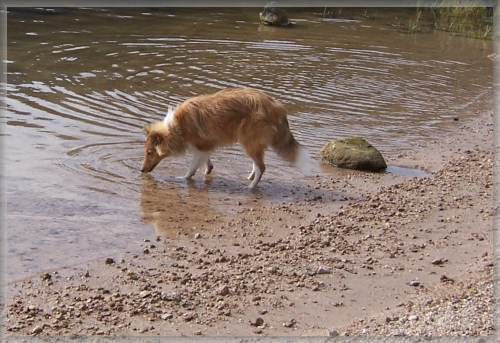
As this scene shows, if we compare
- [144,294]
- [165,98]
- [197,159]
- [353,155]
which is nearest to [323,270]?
[144,294]

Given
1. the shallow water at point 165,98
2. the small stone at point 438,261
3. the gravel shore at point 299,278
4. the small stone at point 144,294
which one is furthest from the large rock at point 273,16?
the small stone at point 144,294

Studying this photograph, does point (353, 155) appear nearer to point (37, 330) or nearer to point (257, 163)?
point (257, 163)

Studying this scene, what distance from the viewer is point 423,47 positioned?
1931 centimetres

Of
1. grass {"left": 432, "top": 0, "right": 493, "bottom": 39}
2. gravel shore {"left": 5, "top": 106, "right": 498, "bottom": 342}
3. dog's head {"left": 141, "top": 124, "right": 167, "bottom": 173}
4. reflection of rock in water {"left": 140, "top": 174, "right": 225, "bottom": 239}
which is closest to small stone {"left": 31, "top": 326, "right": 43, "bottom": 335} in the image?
gravel shore {"left": 5, "top": 106, "right": 498, "bottom": 342}

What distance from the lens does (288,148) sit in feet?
28.2

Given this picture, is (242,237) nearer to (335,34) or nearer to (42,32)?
(42,32)

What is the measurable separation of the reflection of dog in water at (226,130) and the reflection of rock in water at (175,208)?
378mm

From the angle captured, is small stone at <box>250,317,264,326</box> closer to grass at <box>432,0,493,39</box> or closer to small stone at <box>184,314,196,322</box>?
→ small stone at <box>184,314,196,322</box>

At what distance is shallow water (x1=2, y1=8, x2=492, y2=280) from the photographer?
7.30 m

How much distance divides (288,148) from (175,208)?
1646mm

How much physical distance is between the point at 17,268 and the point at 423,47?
1541cm

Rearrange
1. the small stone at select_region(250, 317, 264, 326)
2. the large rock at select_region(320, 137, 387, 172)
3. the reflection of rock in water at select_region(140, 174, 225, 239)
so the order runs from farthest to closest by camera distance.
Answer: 1. the large rock at select_region(320, 137, 387, 172)
2. the reflection of rock in water at select_region(140, 174, 225, 239)
3. the small stone at select_region(250, 317, 264, 326)

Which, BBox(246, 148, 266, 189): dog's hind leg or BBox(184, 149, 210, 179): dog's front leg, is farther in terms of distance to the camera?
BBox(184, 149, 210, 179): dog's front leg

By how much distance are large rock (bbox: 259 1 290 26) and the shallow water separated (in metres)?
0.32
